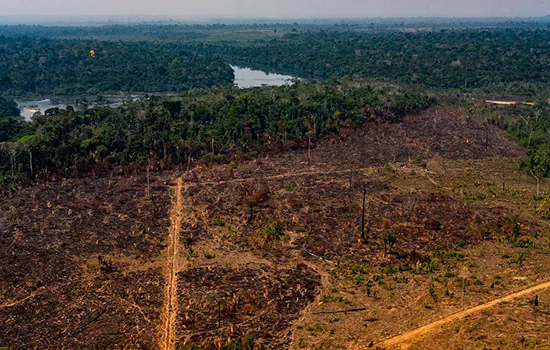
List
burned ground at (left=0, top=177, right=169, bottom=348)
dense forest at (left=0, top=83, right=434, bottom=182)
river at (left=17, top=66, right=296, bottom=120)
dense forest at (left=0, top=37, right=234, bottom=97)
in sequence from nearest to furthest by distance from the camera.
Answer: burned ground at (left=0, top=177, right=169, bottom=348) → dense forest at (left=0, top=83, right=434, bottom=182) → river at (left=17, top=66, right=296, bottom=120) → dense forest at (left=0, top=37, right=234, bottom=97)

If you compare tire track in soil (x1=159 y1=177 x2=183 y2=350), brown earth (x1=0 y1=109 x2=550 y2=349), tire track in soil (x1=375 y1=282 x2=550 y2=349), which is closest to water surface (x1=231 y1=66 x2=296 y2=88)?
brown earth (x1=0 y1=109 x2=550 y2=349)

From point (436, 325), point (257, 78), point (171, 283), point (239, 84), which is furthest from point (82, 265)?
point (257, 78)

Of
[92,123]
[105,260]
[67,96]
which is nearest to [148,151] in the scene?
[92,123]

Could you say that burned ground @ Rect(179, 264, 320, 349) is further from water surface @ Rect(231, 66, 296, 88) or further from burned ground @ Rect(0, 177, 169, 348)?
water surface @ Rect(231, 66, 296, 88)

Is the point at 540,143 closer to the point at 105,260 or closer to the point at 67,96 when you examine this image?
the point at 105,260

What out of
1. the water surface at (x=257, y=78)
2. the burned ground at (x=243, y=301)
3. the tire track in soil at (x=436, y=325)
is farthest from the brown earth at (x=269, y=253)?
the water surface at (x=257, y=78)

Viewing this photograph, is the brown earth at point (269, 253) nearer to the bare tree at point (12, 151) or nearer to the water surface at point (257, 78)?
the bare tree at point (12, 151)
